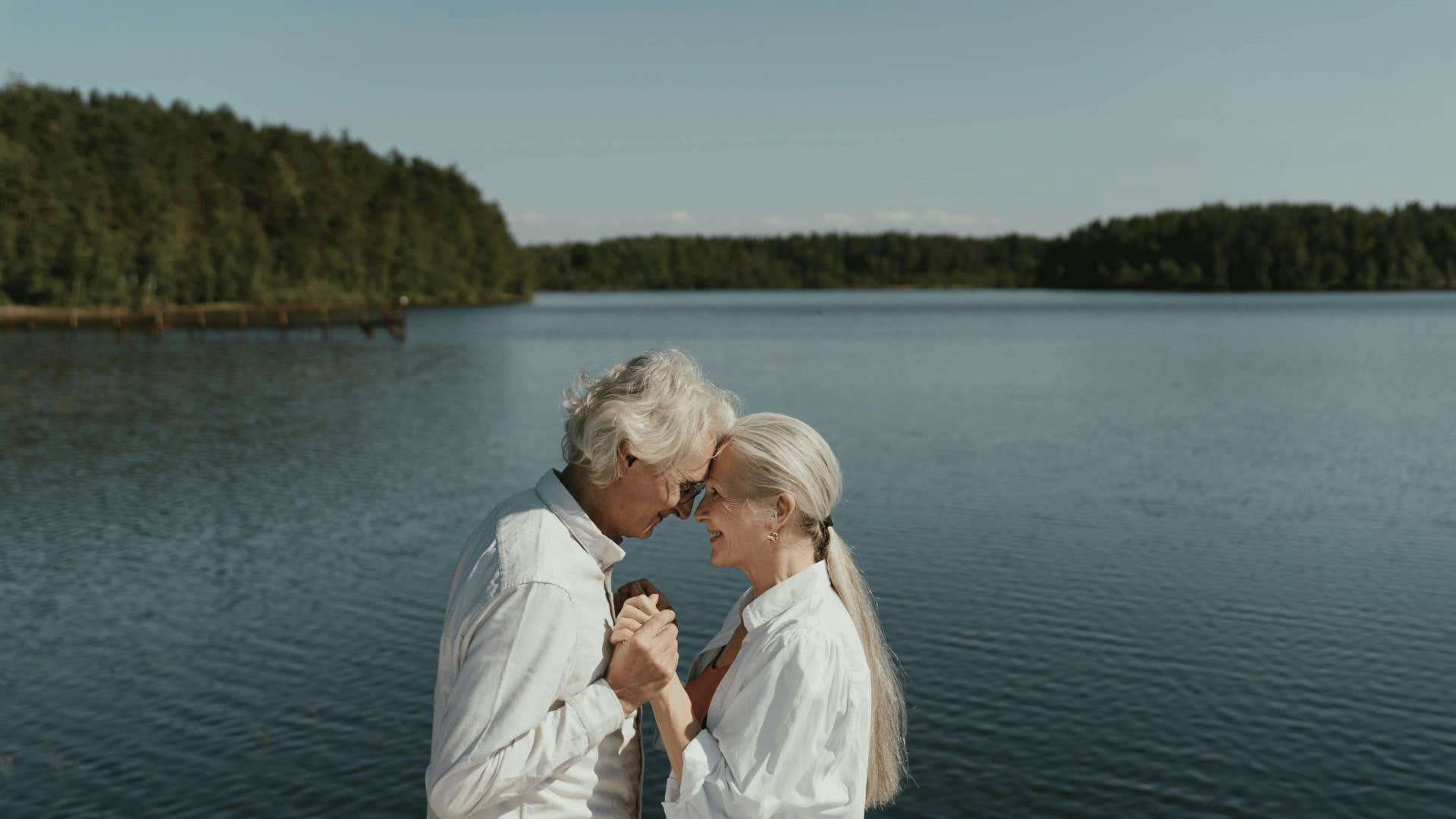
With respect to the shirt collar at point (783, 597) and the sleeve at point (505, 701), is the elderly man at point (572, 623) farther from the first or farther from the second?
the shirt collar at point (783, 597)

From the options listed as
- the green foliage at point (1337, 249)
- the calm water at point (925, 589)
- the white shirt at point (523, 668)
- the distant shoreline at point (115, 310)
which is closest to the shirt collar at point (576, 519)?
the white shirt at point (523, 668)

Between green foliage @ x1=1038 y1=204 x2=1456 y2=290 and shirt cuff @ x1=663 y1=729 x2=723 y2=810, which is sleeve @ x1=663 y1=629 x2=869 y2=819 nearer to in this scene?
shirt cuff @ x1=663 y1=729 x2=723 y2=810

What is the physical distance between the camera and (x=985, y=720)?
41.9 ft

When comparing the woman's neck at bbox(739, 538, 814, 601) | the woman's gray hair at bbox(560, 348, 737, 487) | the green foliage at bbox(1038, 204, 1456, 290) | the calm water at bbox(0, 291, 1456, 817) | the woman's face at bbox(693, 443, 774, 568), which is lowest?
the calm water at bbox(0, 291, 1456, 817)

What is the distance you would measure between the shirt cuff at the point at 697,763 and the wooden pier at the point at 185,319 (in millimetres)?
85288

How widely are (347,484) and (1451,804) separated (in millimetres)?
22059

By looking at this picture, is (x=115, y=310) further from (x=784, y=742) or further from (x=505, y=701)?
(x=784, y=742)

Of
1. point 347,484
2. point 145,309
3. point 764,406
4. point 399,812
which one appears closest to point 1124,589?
point 399,812

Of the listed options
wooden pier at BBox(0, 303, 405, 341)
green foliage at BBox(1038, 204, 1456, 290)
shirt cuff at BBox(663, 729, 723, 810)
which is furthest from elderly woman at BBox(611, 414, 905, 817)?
green foliage at BBox(1038, 204, 1456, 290)

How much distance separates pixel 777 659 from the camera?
325cm

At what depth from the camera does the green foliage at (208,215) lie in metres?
97.7

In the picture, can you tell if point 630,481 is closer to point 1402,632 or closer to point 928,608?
point 928,608

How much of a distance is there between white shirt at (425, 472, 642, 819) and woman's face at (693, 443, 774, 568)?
36 centimetres

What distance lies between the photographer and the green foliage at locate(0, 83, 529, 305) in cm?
9769
